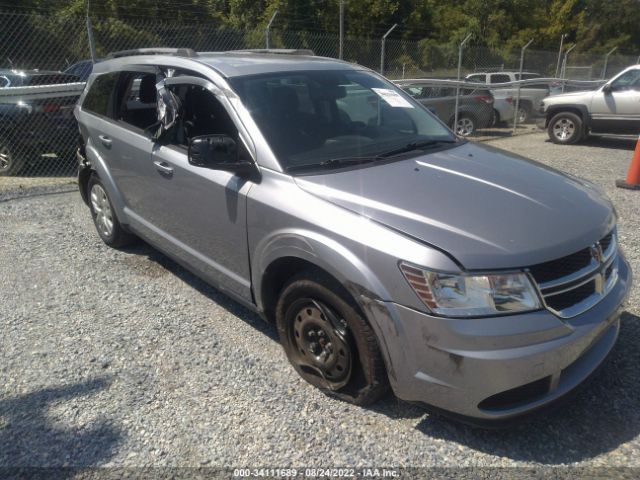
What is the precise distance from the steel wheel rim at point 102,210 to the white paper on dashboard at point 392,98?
277cm

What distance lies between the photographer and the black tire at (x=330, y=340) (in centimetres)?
266

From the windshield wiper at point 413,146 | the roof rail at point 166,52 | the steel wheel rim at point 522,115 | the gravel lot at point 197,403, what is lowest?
the steel wheel rim at point 522,115

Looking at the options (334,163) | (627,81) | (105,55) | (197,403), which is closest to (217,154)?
(334,163)

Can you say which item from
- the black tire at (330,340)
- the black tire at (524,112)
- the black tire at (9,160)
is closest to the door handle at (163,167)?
the black tire at (330,340)

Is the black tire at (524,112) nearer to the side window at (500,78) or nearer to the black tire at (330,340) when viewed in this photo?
the side window at (500,78)

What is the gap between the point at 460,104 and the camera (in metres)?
12.4

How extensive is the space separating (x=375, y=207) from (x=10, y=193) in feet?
22.1

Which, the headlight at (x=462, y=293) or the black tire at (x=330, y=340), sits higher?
the headlight at (x=462, y=293)

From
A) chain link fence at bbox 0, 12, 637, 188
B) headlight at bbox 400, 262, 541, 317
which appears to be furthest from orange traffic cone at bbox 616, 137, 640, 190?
headlight at bbox 400, 262, 541, 317

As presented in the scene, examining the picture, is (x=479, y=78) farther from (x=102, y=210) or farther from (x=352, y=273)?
(x=352, y=273)

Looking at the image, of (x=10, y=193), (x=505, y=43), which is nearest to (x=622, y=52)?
(x=505, y=43)

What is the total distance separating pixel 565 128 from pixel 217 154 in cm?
1113

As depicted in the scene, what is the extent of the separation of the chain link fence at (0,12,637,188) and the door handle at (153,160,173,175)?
4916 millimetres

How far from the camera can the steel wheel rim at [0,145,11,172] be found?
8.27 metres
